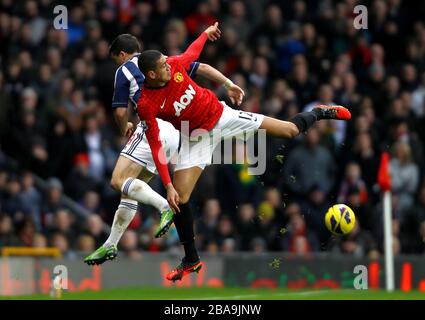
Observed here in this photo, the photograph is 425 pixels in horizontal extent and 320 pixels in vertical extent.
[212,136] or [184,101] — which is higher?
[184,101]

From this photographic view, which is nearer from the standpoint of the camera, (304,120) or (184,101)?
(184,101)

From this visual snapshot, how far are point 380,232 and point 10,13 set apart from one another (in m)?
6.77

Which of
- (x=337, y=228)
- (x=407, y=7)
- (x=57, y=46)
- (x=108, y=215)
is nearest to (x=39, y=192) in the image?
(x=108, y=215)

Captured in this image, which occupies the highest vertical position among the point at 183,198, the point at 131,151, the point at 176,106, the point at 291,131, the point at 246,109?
the point at 246,109

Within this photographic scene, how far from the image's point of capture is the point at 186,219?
44.6 feet

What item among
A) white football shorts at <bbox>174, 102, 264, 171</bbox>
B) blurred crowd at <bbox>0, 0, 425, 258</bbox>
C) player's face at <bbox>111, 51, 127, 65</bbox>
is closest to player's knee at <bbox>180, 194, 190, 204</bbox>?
white football shorts at <bbox>174, 102, 264, 171</bbox>

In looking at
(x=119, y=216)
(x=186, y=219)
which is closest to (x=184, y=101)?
(x=186, y=219)

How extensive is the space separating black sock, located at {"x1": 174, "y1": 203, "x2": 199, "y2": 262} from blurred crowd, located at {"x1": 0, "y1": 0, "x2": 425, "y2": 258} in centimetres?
364

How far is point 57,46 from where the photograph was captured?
2012cm

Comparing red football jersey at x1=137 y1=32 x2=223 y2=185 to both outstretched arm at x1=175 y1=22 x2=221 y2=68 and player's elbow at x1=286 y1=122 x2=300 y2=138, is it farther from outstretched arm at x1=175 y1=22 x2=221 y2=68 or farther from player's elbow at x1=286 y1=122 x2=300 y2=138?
player's elbow at x1=286 y1=122 x2=300 y2=138

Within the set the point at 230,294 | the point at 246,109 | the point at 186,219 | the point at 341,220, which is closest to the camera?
the point at 186,219

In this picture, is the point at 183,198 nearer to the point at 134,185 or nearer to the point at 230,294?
the point at 134,185

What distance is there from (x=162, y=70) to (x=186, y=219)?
164 centimetres
